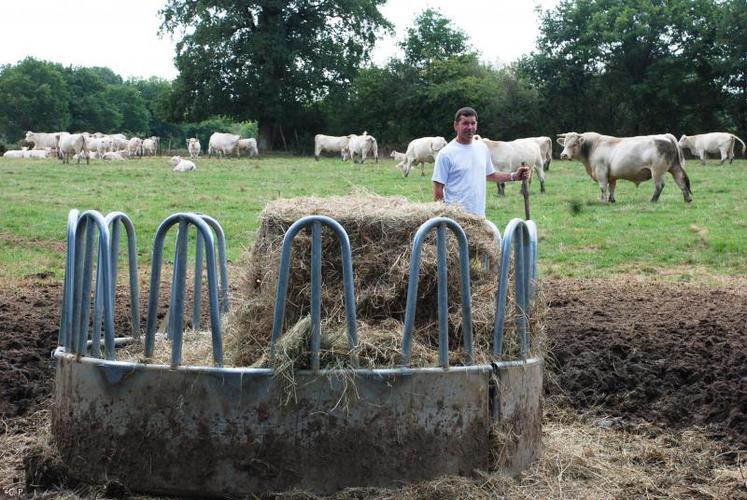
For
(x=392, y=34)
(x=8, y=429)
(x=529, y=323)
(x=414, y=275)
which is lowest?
(x=8, y=429)

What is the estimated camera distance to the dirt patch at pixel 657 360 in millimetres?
6766

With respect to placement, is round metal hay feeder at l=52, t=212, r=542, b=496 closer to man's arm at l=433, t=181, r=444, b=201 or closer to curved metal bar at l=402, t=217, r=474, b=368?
curved metal bar at l=402, t=217, r=474, b=368

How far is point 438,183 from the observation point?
844 cm

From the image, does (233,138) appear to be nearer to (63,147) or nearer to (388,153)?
(388,153)

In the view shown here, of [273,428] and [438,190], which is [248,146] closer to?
[438,190]

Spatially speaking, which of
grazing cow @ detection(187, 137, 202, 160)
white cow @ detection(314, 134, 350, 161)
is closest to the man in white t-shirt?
grazing cow @ detection(187, 137, 202, 160)

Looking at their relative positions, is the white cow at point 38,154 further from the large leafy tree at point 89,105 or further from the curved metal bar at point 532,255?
the large leafy tree at point 89,105

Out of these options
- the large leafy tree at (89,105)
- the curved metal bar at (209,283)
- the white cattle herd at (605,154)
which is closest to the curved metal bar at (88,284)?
the curved metal bar at (209,283)

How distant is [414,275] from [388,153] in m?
45.8

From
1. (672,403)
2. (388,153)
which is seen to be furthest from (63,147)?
(672,403)

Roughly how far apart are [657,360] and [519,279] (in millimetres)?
2636

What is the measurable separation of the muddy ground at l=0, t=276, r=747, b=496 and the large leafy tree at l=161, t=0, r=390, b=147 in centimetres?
4486

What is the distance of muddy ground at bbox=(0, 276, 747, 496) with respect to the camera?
22.1 feet

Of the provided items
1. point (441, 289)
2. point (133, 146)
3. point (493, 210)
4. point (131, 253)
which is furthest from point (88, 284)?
point (133, 146)
